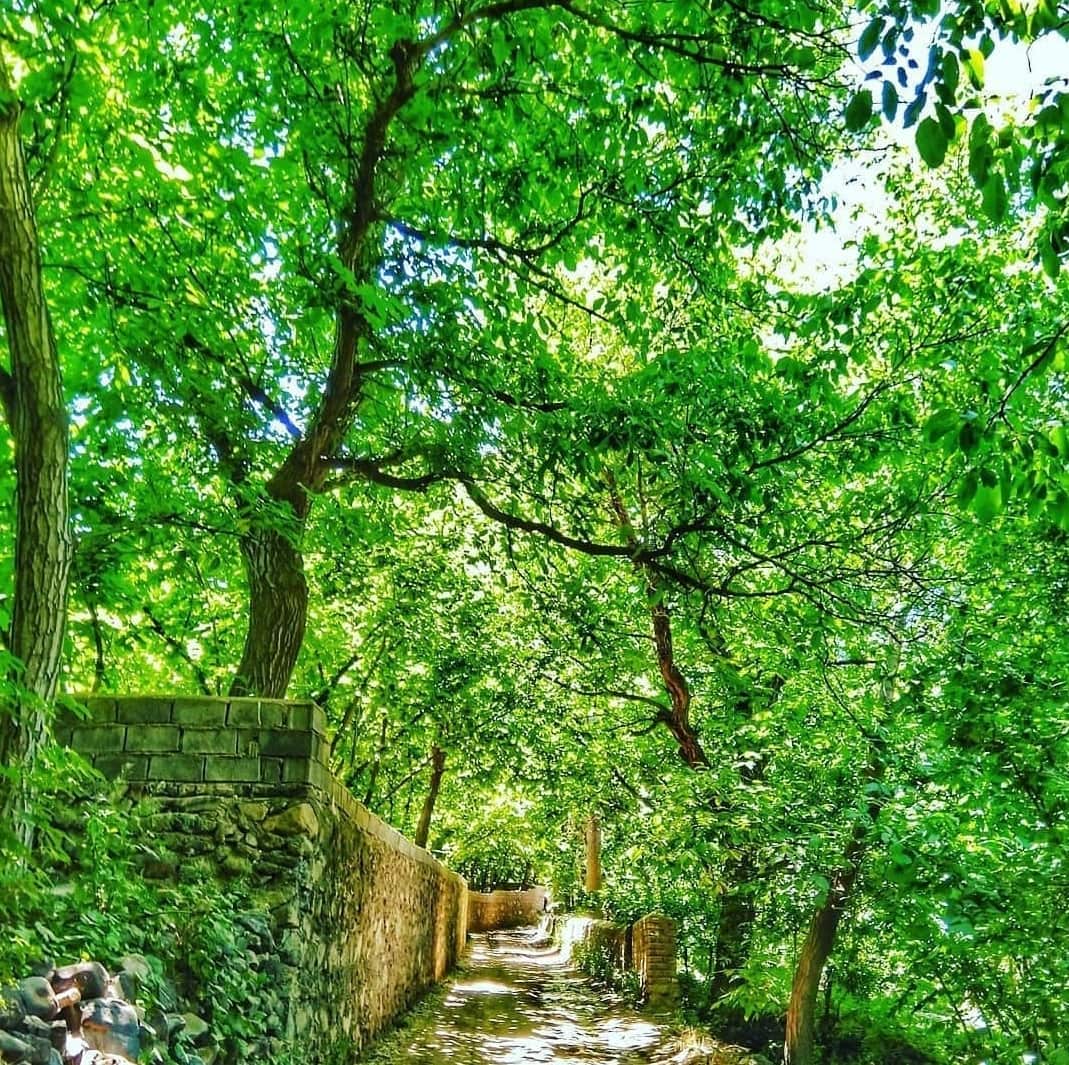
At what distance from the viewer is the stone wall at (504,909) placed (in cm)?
3366

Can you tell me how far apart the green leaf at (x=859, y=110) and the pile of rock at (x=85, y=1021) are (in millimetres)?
3857

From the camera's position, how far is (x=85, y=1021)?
10.7ft

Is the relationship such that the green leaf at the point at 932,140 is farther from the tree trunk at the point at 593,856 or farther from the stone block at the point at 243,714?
the tree trunk at the point at 593,856

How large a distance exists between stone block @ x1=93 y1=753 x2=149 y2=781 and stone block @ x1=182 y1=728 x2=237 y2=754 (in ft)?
0.95

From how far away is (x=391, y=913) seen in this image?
1011 centimetres

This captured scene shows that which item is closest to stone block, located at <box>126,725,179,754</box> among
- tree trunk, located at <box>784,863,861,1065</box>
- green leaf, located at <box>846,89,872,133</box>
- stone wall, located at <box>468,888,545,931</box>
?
green leaf, located at <box>846,89,872,133</box>

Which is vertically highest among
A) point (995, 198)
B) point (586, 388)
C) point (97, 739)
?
point (586, 388)

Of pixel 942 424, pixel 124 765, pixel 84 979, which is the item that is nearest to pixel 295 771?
pixel 124 765

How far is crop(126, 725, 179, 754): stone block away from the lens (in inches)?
232

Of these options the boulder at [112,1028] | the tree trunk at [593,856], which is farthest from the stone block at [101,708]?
the tree trunk at [593,856]

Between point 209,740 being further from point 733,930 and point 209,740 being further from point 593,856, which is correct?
point 593,856

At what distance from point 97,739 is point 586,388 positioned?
4.33 m

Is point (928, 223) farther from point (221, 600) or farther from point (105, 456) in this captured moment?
point (221, 600)

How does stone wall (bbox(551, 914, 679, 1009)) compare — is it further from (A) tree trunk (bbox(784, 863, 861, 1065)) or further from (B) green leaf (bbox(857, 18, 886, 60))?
(B) green leaf (bbox(857, 18, 886, 60))
